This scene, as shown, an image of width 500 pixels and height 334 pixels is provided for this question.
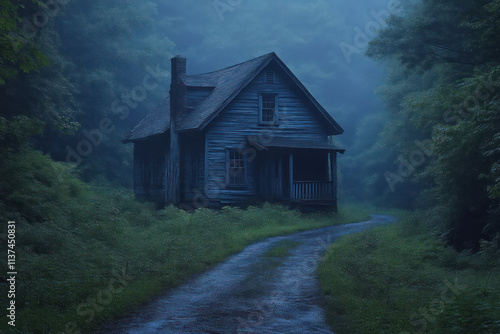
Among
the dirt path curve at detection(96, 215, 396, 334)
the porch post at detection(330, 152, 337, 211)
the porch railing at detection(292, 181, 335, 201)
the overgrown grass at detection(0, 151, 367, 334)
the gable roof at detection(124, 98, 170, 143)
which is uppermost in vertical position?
the gable roof at detection(124, 98, 170, 143)

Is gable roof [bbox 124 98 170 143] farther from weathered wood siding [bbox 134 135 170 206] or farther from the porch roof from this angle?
the porch roof

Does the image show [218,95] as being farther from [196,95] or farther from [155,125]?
[155,125]

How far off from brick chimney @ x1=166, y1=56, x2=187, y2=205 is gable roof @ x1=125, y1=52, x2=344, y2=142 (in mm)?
370

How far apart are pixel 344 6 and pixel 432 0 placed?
2482 inches

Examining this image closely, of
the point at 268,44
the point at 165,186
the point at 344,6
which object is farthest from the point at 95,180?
the point at 344,6

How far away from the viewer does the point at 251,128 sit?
2706cm

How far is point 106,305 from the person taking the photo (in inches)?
320

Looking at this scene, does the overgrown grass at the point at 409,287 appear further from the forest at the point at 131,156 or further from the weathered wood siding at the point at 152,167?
the weathered wood siding at the point at 152,167

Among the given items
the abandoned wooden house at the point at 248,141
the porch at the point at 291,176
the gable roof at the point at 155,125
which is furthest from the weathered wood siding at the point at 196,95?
the porch at the point at 291,176

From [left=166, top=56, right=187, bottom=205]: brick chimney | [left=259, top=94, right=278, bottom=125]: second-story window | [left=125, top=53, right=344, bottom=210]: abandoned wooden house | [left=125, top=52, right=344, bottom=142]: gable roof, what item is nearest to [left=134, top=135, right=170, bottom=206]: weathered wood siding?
[left=125, top=52, right=344, bottom=142]: gable roof

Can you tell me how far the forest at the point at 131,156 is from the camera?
10.3m

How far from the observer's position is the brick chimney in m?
27.2

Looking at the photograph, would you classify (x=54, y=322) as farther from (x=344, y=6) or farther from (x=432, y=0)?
(x=344, y=6)

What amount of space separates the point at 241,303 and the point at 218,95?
19.7m
